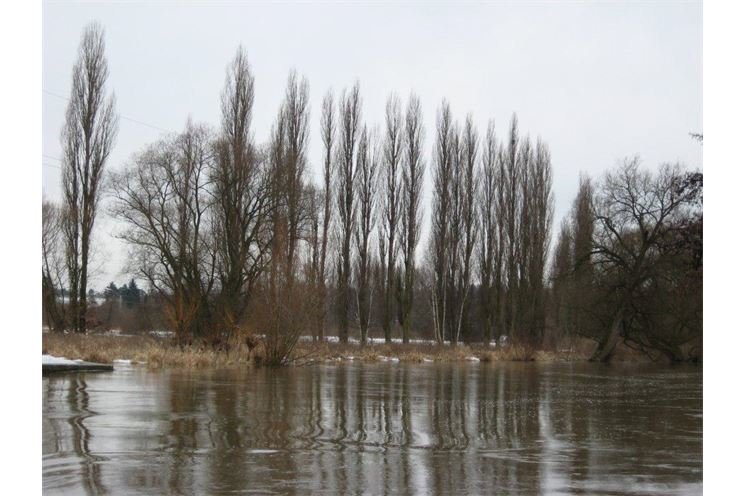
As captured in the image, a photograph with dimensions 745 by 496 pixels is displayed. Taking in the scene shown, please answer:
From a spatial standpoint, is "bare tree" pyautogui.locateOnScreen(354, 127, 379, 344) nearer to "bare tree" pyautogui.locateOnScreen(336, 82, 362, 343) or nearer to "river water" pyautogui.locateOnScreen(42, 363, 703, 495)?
"bare tree" pyautogui.locateOnScreen(336, 82, 362, 343)

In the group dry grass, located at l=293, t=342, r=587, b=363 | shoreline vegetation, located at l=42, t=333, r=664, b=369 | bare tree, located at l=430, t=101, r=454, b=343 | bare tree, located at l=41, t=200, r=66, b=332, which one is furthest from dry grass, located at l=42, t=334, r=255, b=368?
bare tree, located at l=430, t=101, r=454, b=343

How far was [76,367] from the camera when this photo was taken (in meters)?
18.4

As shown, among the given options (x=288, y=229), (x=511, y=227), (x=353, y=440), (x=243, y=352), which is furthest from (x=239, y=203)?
(x=353, y=440)

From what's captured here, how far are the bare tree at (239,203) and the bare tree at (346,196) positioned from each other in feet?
29.0

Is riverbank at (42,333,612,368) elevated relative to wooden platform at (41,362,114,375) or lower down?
lower down

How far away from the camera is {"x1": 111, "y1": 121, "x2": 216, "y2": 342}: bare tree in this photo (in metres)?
32.1

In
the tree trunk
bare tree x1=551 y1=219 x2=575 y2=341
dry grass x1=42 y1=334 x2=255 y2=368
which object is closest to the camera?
dry grass x1=42 y1=334 x2=255 y2=368

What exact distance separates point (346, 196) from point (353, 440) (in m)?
32.9

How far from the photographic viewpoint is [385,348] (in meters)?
34.9

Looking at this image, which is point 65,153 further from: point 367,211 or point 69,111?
point 367,211

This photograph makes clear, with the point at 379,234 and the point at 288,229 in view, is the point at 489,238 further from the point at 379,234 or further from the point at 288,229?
the point at 288,229

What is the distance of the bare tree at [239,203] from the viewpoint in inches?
1208

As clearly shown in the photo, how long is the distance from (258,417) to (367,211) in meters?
31.3

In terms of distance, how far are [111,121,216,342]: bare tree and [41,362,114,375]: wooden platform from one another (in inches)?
489
